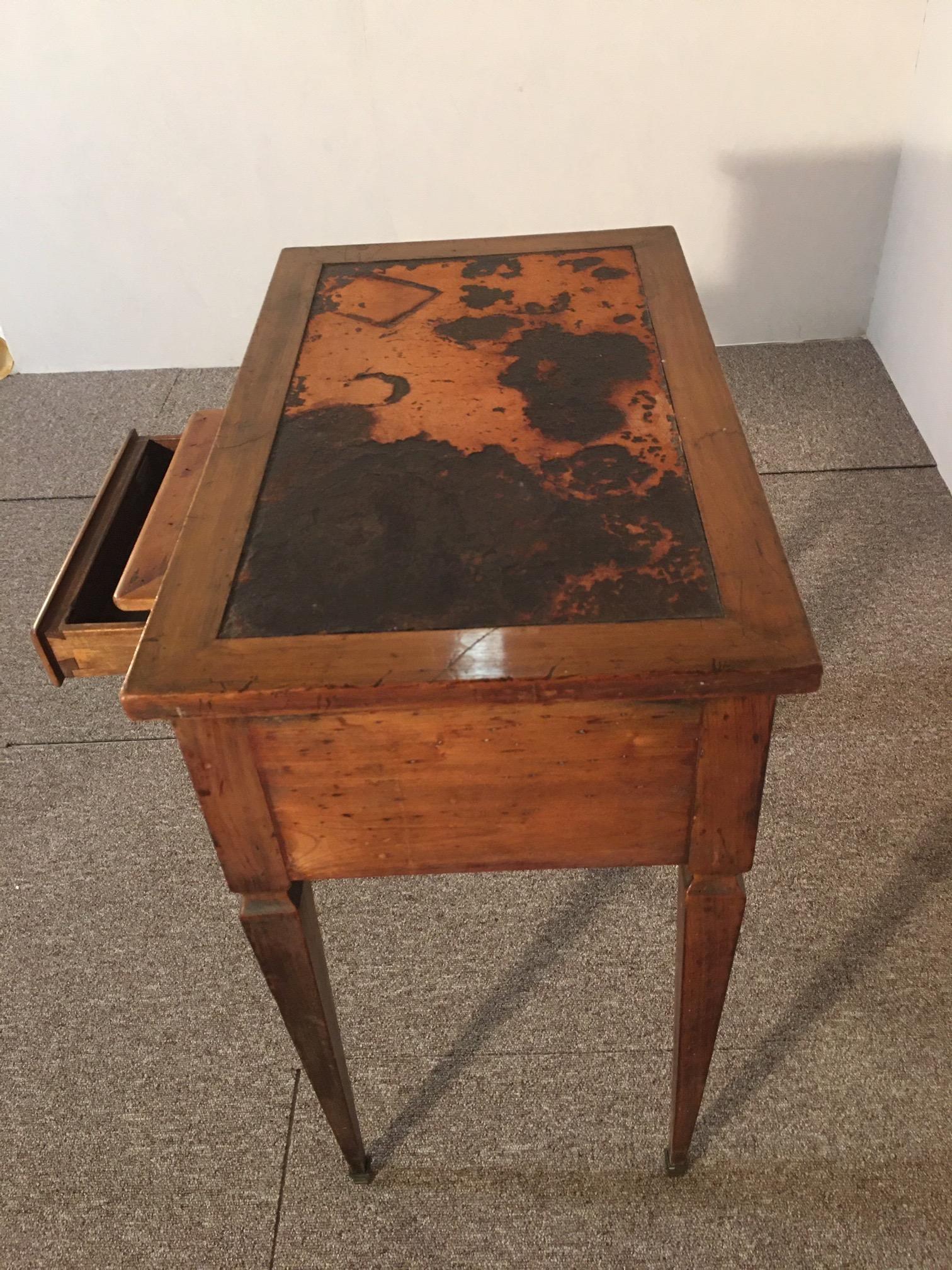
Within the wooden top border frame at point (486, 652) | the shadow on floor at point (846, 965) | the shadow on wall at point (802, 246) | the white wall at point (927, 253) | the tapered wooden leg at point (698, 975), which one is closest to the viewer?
the wooden top border frame at point (486, 652)

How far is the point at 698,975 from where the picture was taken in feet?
3.11

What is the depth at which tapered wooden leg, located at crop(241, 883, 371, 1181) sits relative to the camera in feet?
2.97

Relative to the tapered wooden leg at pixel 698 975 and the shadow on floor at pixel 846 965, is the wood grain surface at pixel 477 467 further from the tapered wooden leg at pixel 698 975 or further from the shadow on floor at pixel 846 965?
the shadow on floor at pixel 846 965

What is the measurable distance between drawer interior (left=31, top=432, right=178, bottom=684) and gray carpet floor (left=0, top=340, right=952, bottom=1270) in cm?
42

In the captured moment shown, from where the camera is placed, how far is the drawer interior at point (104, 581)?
44.4 inches

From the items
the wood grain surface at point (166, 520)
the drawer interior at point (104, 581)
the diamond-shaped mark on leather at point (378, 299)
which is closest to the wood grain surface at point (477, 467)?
the diamond-shaped mark on leather at point (378, 299)

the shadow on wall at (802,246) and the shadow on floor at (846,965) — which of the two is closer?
the shadow on floor at (846,965)

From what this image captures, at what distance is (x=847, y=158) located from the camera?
2.28m

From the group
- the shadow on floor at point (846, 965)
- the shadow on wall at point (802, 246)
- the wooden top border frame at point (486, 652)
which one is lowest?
the shadow on floor at point (846, 965)

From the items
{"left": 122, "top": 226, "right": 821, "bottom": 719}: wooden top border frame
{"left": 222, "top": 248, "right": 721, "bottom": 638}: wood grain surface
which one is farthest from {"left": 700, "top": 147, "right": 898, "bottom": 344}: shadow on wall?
{"left": 122, "top": 226, "right": 821, "bottom": 719}: wooden top border frame

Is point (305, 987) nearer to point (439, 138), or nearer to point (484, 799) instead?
point (484, 799)

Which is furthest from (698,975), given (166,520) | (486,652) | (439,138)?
(439,138)

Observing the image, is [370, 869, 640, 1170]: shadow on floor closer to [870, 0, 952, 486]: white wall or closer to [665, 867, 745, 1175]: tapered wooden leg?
[665, 867, 745, 1175]: tapered wooden leg

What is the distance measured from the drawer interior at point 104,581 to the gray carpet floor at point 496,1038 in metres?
0.42
